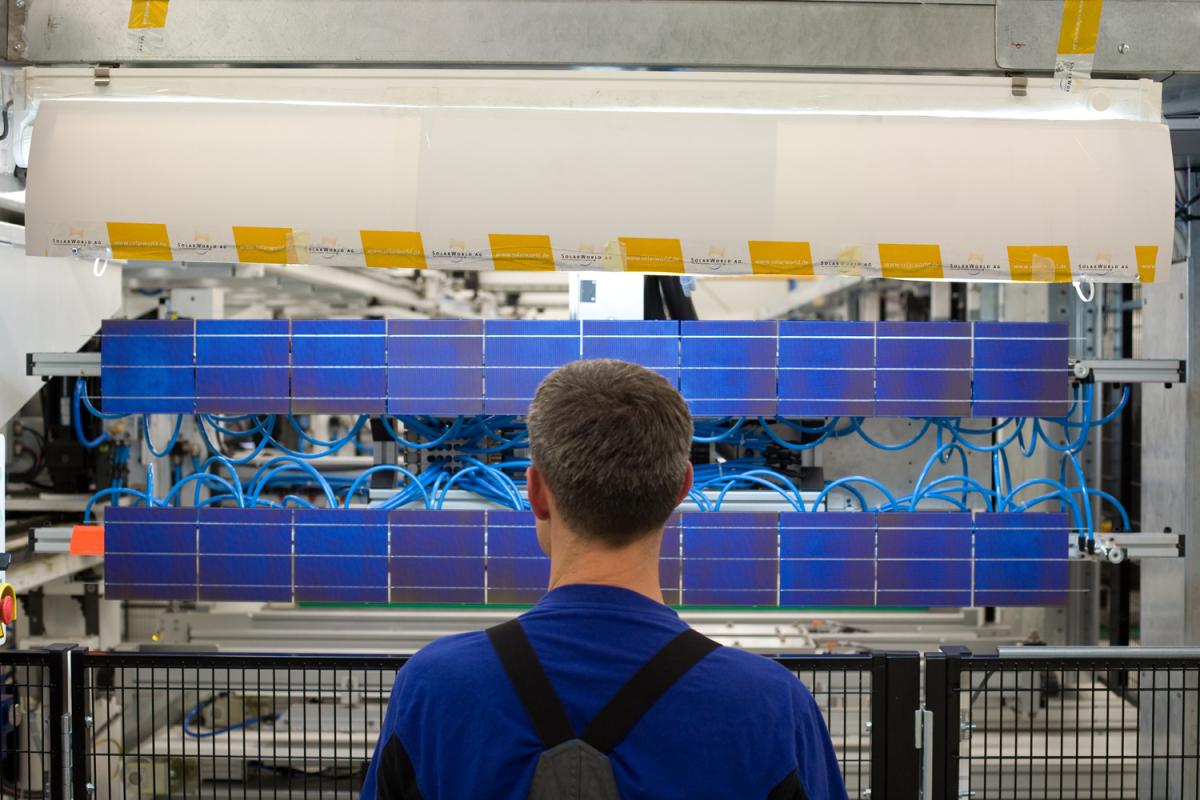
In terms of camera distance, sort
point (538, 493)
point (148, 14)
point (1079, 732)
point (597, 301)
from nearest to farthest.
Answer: point (538, 493) → point (148, 14) → point (597, 301) → point (1079, 732)

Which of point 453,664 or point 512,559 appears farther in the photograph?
point 512,559

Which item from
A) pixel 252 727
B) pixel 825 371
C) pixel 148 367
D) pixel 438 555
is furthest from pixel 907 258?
pixel 252 727

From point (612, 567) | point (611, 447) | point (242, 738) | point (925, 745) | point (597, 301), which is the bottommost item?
point (242, 738)

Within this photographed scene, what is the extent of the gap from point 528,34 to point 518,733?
187cm

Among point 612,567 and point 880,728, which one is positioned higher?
point 612,567

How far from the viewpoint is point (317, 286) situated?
6.33m

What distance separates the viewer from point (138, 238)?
260 cm

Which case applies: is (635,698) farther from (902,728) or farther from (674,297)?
(674,297)

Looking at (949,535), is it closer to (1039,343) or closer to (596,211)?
(1039,343)

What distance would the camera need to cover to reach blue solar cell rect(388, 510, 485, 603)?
308 centimetres

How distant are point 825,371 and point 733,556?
65cm

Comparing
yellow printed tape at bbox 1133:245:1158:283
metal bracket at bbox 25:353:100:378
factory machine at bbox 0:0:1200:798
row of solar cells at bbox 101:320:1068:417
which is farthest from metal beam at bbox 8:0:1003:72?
metal bracket at bbox 25:353:100:378

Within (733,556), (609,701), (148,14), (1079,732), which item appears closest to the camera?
(609,701)

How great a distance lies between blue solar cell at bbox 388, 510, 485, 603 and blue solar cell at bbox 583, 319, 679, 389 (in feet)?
2.15
